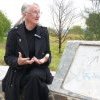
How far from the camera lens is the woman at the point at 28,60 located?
4594mm

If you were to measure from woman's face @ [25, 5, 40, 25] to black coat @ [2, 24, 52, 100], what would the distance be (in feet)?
0.40

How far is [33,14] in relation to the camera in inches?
185

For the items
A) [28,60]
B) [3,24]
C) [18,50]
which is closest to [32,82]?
[28,60]

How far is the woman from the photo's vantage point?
181 inches

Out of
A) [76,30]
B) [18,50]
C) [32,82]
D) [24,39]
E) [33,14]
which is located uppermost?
[33,14]

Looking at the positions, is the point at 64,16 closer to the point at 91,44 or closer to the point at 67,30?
the point at 67,30

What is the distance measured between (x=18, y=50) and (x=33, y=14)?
1.45 ft

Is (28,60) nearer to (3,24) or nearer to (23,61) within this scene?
(23,61)

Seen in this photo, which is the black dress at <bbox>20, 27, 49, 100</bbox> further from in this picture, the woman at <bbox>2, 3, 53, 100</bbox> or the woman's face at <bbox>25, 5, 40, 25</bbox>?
the woman's face at <bbox>25, 5, 40, 25</bbox>

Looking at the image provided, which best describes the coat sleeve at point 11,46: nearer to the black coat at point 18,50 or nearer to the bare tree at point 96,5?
the black coat at point 18,50

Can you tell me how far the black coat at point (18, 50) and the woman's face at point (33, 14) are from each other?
0.12 meters

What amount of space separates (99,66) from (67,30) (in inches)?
831

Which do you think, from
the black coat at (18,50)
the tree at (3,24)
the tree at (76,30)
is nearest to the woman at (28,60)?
the black coat at (18,50)

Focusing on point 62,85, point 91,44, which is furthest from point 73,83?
point 91,44
